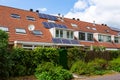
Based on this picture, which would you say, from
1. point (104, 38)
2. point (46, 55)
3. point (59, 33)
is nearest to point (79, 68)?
point (46, 55)

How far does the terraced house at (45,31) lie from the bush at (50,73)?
12.5m

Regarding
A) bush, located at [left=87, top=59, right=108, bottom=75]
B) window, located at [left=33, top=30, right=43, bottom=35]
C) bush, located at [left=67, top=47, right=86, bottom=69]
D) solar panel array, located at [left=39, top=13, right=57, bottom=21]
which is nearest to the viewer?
bush, located at [left=87, top=59, right=108, bottom=75]

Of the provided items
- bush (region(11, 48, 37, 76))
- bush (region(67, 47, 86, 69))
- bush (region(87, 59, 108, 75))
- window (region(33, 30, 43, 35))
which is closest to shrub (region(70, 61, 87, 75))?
bush (region(87, 59, 108, 75))

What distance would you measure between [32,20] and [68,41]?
713cm

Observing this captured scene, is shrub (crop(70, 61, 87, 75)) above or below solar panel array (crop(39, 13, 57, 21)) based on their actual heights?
below

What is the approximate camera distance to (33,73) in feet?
65.1

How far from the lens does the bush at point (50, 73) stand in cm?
1720

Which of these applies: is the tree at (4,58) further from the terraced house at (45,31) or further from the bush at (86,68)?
the terraced house at (45,31)

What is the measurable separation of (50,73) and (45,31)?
2338 centimetres

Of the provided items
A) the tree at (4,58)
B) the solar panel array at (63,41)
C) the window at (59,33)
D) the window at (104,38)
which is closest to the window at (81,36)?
the solar panel array at (63,41)

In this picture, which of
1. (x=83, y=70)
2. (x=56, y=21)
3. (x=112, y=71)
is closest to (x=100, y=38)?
(x=56, y=21)

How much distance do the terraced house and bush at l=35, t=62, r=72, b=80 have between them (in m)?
12.5

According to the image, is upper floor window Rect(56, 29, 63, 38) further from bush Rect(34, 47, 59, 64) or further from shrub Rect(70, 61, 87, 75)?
shrub Rect(70, 61, 87, 75)

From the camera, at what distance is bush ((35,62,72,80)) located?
17.2 meters
